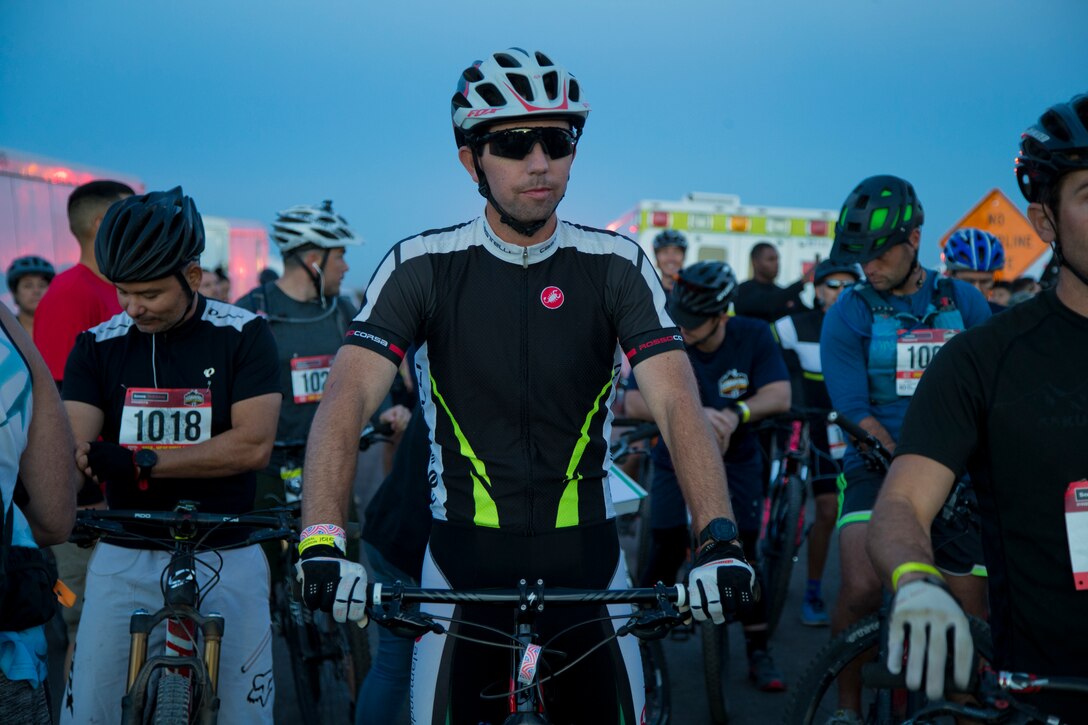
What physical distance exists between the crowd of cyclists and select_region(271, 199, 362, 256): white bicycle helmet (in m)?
1.74

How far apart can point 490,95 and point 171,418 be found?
6.63 ft

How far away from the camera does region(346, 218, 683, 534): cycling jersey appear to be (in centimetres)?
320

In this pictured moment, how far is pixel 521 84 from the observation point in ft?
10.6

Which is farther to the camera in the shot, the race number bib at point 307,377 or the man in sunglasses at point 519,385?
the race number bib at point 307,377

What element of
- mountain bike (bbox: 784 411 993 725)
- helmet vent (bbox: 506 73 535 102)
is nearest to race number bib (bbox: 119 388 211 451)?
helmet vent (bbox: 506 73 535 102)

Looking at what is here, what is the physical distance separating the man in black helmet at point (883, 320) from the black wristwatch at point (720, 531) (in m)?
2.35

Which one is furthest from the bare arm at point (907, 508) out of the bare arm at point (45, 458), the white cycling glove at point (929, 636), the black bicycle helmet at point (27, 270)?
the black bicycle helmet at point (27, 270)

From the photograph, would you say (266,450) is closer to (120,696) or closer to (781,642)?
(120,696)

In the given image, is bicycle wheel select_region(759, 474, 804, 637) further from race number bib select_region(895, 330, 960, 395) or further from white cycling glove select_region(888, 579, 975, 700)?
white cycling glove select_region(888, 579, 975, 700)

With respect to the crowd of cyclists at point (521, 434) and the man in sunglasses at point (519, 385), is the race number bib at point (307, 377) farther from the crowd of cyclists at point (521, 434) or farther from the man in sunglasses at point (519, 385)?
the man in sunglasses at point (519, 385)

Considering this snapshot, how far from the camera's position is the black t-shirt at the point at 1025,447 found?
2.42 meters

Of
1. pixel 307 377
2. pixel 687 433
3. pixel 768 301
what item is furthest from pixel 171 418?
pixel 768 301

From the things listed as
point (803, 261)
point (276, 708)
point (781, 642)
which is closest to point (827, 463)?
point (781, 642)

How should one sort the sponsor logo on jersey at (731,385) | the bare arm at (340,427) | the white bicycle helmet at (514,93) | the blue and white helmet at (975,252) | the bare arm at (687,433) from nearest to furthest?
1. the bare arm at (340,427)
2. the bare arm at (687,433)
3. the white bicycle helmet at (514,93)
4. the sponsor logo on jersey at (731,385)
5. the blue and white helmet at (975,252)
